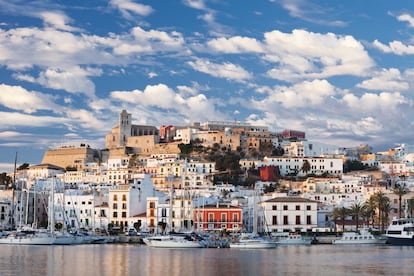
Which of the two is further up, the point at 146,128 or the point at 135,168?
the point at 146,128

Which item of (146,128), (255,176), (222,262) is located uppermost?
(146,128)

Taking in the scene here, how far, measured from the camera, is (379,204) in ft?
266

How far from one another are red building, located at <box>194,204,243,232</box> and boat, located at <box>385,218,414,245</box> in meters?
15.9

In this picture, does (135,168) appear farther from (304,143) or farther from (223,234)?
(223,234)

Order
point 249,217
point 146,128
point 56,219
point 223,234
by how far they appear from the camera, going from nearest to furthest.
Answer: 1. point 223,234
2. point 249,217
3. point 56,219
4. point 146,128

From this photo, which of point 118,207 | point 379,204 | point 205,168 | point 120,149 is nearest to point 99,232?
point 118,207

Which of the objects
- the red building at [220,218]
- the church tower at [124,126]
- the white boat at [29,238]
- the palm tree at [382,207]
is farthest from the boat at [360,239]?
the church tower at [124,126]

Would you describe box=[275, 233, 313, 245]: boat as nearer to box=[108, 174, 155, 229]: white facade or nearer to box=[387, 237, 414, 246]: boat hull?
box=[387, 237, 414, 246]: boat hull

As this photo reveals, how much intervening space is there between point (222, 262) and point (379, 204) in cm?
3814

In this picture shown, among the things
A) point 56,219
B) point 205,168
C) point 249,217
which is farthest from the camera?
point 205,168

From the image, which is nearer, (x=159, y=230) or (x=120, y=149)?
(x=159, y=230)

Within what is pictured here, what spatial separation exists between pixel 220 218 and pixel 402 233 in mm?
18854

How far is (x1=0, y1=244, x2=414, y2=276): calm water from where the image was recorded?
40.8 meters

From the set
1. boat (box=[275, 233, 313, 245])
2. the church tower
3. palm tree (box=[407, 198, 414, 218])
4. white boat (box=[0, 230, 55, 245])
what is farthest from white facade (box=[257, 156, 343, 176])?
white boat (box=[0, 230, 55, 245])
